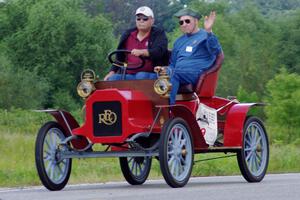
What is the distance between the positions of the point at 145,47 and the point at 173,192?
2.54 metres

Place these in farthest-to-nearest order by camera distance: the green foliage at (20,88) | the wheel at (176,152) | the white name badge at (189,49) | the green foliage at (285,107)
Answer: the green foliage at (20,88) < the green foliage at (285,107) < the white name badge at (189,49) < the wheel at (176,152)

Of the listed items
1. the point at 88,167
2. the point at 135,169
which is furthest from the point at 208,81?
the point at 88,167

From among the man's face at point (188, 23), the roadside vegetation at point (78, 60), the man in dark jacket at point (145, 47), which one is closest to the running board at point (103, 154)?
the man in dark jacket at point (145, 47)

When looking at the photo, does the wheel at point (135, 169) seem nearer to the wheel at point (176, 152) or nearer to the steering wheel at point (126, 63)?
the steering wheel at point (126, 63)

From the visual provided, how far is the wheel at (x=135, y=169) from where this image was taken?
1434 centimetres

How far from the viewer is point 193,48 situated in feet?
45.1

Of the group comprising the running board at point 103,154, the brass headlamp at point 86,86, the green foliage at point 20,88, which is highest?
the green foliage at point 20,88

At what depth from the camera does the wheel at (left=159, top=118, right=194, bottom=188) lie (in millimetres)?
12266

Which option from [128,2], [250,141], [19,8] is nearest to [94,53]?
[19,8]

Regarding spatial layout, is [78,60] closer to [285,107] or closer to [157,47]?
[285,107]

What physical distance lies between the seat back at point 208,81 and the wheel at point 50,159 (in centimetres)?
173

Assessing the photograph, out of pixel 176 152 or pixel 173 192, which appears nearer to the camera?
pixel 173 192

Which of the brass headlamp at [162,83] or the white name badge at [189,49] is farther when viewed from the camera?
the white name badge at [189,49]

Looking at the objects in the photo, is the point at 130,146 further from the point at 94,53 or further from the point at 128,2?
the point at 128,2
